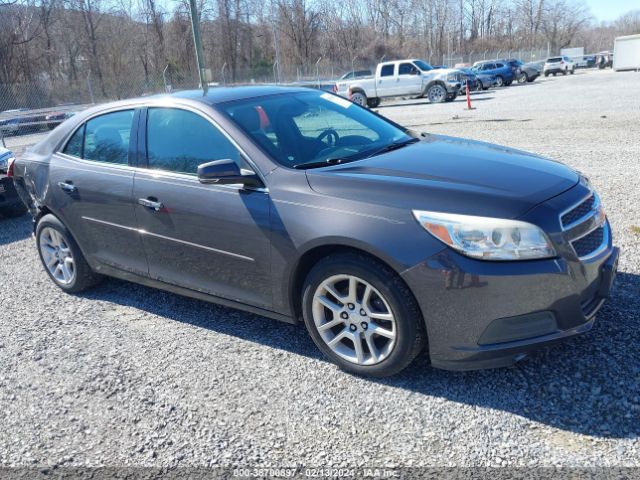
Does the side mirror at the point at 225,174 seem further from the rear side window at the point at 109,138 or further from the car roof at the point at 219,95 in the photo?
the rear side window at the point at 109,138

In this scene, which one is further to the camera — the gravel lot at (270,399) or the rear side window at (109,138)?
the rear side window at (109,138)

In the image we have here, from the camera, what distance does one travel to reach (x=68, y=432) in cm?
310

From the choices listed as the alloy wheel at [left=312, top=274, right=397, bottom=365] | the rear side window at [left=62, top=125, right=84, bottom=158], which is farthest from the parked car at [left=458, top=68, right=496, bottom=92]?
the alloy wheel at [left=312, top=274, right=397, bottom=365]

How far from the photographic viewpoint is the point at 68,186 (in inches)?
181

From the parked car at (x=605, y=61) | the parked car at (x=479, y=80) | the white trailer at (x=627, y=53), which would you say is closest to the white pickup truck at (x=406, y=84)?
the parked car at (x=479, y=80)

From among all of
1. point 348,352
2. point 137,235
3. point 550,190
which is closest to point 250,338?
point 348,352

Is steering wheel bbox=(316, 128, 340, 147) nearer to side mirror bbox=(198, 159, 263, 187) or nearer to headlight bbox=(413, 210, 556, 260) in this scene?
side mirror bbox=(198, 159, 263, 187)

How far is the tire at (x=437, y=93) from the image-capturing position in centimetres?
2588

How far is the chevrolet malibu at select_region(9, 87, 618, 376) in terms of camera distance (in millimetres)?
2848

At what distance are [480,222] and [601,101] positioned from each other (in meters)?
20.2

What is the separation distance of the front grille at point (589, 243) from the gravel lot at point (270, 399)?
0.68 m

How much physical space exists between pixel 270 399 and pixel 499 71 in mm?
36912

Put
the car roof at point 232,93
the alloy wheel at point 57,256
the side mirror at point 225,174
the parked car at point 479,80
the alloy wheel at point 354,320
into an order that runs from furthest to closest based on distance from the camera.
Result: the parked car at point 479,80 → the alloy wheel at point 57,256 → the car roof at point 232,93 → the side mirror at point 225,174 → the alloy wheel at point 354,320

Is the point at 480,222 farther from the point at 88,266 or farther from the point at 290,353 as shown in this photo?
the point at 88,266
